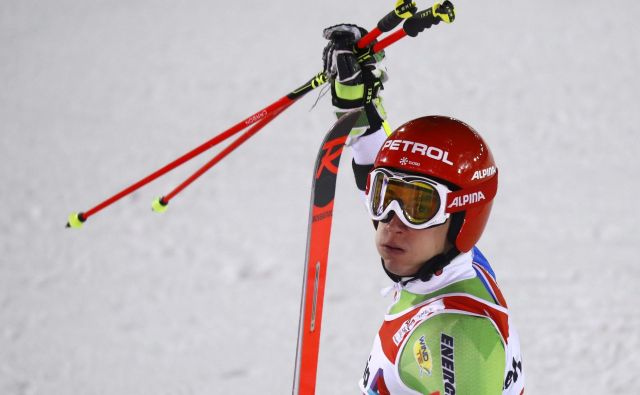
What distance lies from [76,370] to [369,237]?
6.59 feet

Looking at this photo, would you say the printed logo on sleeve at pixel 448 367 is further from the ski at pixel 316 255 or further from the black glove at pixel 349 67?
the black glove at pixel 349 67

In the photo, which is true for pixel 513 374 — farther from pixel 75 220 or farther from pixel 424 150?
pixel 75 220

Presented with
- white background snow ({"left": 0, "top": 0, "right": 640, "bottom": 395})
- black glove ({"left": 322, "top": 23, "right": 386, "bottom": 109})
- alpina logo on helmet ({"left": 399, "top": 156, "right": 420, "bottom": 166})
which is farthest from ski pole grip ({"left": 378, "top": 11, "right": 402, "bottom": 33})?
white background snow ({"left": 0, "top": 0, "right": 640, "bottom": 395})

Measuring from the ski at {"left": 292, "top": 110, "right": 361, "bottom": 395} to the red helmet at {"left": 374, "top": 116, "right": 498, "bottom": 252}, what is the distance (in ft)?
1.69

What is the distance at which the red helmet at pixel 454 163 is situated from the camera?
71.2 inches

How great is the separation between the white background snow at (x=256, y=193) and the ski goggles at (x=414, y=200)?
2.06 m

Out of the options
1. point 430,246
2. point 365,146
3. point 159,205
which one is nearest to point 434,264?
point 430,246

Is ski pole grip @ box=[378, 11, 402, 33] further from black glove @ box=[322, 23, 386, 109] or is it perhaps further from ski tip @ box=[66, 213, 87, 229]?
ski tip @ box=[66, 213, 87, 229]

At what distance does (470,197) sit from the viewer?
1829 millimetres

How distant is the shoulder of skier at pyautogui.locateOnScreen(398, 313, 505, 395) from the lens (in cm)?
161

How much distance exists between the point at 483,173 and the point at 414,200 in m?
0.20

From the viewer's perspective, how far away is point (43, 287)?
14.7 ft

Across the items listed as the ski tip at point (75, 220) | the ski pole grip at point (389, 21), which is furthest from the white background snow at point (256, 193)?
the ski pole grip at point (389, 21)

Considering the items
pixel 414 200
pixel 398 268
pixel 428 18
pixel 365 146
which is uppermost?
pixel 428 18
